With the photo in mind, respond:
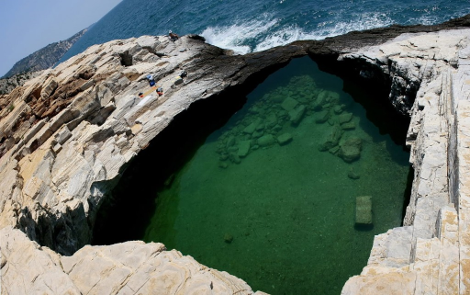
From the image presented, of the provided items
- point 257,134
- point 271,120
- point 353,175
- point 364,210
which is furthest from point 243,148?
point 364,210

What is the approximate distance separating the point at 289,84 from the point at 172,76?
869 cm

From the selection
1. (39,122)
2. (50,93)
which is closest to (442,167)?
(39,122)

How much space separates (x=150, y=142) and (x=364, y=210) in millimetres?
12546

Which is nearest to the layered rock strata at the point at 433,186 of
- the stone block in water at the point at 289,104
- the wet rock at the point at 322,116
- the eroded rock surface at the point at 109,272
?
the eroded rock surface at the point at 109,272

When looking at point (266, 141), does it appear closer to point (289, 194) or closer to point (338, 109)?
point (289, 194)

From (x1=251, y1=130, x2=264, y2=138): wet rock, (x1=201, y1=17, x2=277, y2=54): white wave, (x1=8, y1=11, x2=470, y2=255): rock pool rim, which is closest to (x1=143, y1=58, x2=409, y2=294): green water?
(x1=251, y1=130, x2=264, y2=138): wet rock

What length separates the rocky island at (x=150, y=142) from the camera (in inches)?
301

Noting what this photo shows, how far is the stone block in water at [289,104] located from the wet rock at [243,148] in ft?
11.9

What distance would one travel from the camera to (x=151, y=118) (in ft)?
60.7

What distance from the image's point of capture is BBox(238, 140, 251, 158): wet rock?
17.5 m

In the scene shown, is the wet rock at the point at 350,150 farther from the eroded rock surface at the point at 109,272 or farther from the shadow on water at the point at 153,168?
the eroded rock surface at the point at 109,272

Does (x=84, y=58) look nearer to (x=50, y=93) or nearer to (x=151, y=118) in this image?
(x=50, y=93)

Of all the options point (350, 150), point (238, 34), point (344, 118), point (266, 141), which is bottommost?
point (350, 150)

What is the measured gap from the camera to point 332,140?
15.9 meters
